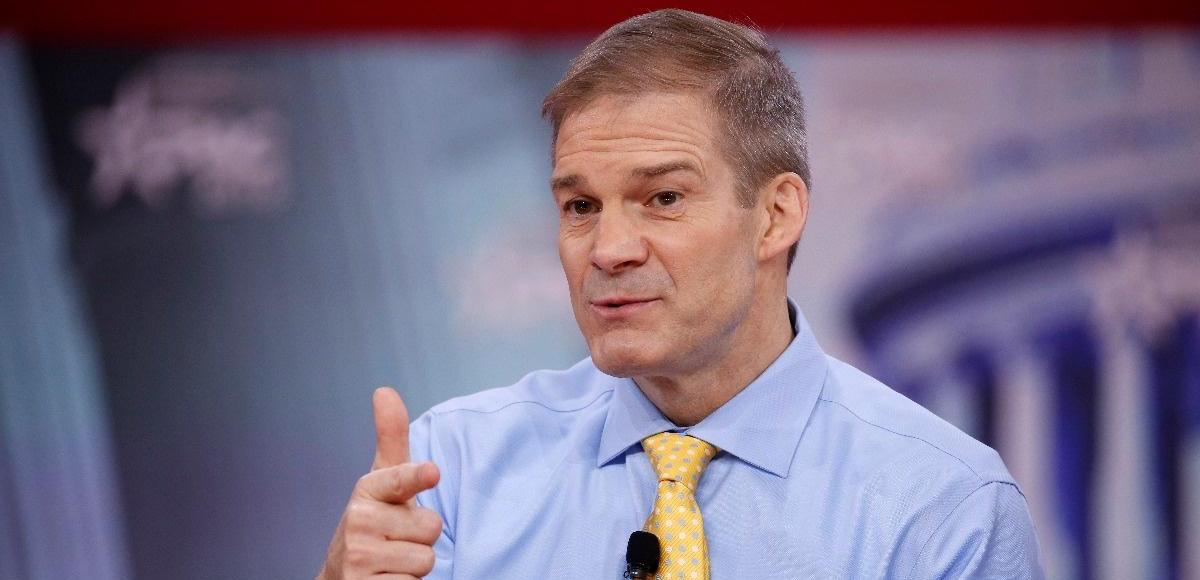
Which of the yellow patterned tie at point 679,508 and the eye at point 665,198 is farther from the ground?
the eye at point 665,198

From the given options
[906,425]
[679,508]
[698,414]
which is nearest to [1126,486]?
[906,425]

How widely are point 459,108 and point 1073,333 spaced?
1.79 meters

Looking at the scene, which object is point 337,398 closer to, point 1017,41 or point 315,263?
point 315,263

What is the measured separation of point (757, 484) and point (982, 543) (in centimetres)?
32

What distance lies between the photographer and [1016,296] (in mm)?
3229

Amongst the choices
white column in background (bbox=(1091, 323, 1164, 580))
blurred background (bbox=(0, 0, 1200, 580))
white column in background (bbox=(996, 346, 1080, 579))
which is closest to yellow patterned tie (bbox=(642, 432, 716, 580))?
blurred background (bbox=(0, 0, 1200, 580))

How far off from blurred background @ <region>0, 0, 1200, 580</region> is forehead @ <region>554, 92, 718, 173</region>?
1.54m

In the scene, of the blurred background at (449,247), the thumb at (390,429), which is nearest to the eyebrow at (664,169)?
the thumb at (390,429)

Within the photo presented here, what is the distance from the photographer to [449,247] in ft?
10.6

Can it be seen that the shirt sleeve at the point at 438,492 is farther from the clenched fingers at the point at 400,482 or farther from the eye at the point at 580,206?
the eye at the point at 580,206

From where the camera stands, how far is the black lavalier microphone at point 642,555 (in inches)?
61.1

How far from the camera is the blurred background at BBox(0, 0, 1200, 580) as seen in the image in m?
3.16

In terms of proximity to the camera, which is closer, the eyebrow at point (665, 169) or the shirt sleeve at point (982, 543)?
the shirt sleeve at point (982, 543)

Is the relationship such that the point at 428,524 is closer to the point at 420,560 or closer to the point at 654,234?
the point at 420,560
